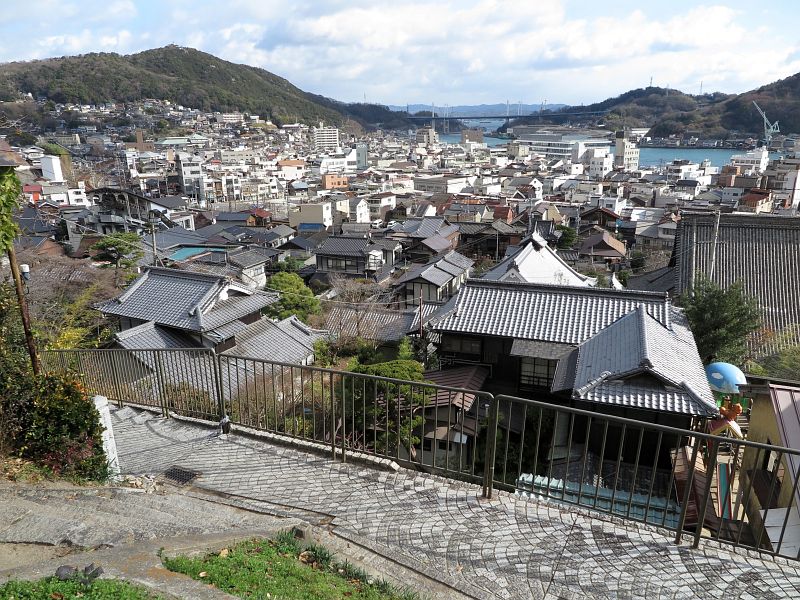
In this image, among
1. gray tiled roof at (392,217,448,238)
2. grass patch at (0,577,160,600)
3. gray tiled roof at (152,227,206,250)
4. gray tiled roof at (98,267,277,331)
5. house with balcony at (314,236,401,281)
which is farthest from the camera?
gray tiled roof at (392,217,448,238)

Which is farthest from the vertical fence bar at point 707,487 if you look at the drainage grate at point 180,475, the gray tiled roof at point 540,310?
the gray tiled roof at point 540,310

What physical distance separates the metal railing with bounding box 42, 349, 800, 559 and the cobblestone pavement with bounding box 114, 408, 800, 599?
20 cm

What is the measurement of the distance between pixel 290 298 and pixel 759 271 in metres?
19.2

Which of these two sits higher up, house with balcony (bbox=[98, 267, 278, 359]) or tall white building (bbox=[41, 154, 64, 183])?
tall white building (bbox=[41, 154, 64, 183])

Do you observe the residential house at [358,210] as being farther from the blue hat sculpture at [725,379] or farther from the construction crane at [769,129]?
the construction crane at [769,129]

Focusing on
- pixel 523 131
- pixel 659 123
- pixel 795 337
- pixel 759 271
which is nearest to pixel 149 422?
pixel 795 337

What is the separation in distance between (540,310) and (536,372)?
167cm

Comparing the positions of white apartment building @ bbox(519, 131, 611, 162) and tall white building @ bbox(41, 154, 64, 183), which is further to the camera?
white apartment building @ bbox(519, 131, 611, 162)

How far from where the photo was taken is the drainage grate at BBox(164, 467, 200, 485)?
225 inches

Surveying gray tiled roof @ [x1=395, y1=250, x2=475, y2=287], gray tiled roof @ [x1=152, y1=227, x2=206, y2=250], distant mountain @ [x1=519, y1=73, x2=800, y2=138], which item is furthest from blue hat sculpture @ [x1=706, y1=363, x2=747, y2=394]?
distant mountain @ [x1=519, y1=73, x2=800, y2=138]

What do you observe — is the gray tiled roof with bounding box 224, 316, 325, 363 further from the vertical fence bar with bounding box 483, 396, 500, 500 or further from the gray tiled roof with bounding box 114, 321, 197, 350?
the vertical fence bar with bounding box 483, 396, 500, 500

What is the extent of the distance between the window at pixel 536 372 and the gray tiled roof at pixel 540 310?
0.61m

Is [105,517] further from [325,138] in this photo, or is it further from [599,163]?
[325,138]

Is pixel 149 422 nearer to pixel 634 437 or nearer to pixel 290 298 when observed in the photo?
pixel 634 437
